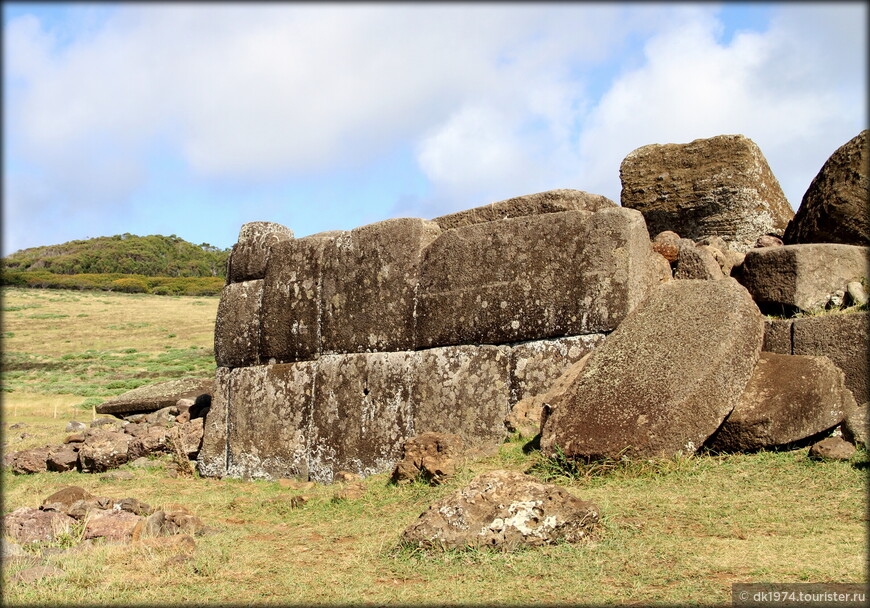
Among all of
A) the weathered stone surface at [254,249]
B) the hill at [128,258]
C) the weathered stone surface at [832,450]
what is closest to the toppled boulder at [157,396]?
the weathered stone surface at [254,249]

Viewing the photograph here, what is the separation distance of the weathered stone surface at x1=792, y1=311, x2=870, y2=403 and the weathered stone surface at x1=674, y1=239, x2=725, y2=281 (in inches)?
49.5

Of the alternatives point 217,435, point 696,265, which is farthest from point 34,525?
point 696,265

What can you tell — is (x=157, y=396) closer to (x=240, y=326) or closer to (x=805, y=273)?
(x=240, y=326)

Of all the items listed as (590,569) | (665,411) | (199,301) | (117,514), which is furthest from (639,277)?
(199,301)

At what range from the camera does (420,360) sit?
8.84 meters

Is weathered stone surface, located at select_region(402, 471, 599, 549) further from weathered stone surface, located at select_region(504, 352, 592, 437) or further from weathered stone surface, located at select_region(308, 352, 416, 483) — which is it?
weathered stone surface, located at select_region(308, 352, 416, 483)

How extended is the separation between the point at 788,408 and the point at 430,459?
297 centimetres

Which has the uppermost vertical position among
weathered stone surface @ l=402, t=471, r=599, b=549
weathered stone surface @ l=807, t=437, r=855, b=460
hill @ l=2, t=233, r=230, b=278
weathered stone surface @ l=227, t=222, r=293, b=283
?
hill @ l=2, t=233, r=230, b=278

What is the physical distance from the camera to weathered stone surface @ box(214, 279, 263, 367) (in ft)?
33.7

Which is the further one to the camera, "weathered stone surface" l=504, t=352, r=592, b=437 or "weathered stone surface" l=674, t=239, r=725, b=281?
"weathered stone surface" l=674, t=239, r=725, b=281

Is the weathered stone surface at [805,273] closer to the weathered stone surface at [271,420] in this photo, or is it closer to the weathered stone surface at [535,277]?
the weathered stone surface at [535,277]

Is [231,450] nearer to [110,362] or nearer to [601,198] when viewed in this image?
[601,198]

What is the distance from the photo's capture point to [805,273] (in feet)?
25.6

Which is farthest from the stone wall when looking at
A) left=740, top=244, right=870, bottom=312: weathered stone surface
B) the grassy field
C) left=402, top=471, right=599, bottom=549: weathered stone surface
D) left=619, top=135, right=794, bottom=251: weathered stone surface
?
left=402, top=471, right=599, bottom=549: weathered stone surface
